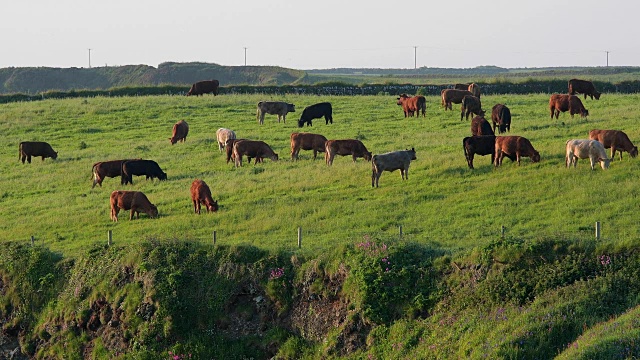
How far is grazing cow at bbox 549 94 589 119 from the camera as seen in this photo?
135 ft

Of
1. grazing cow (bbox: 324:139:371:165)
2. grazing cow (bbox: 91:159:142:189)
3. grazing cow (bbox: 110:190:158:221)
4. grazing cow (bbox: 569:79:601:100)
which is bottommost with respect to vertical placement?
grazing cow (bbox: 110:190:158:221)

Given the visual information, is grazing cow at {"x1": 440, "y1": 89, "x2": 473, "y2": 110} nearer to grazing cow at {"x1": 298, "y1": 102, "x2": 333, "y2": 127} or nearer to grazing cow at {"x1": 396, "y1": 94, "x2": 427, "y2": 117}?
grazing cow at {"x1": 396, "y1": 94, "x2": 427, "y2": 117}

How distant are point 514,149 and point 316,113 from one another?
54.9 ft

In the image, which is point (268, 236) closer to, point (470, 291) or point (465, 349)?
point (470, 291)

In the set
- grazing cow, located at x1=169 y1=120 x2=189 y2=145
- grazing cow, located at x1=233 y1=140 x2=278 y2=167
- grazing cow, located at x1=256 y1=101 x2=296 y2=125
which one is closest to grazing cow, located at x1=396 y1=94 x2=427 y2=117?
grazing cow, located at x1=256 y1=101 x2=296 y2=125

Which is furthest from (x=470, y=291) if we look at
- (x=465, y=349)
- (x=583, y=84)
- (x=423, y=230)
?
(x=583, y=84)

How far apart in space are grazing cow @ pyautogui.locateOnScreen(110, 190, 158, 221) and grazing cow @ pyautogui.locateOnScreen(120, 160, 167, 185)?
494 cm

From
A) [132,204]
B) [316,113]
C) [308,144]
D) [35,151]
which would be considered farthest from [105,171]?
→ [316,113]

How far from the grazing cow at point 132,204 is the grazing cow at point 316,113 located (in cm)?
1681

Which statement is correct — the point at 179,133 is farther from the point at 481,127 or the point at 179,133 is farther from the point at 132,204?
the point at 132,204

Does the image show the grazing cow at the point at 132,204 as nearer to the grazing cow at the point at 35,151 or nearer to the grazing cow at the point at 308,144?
the grazing cow at the point at 308,144

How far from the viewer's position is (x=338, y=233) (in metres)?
25.2

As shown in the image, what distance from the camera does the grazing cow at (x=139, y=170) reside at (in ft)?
113

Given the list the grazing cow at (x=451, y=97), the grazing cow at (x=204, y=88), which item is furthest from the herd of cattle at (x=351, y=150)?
the grazing cow at (x=204, y=88)
